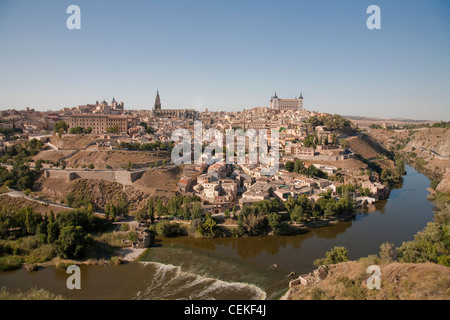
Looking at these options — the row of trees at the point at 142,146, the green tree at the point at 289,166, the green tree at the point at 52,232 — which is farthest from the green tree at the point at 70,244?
the green tree at the point at 289,166

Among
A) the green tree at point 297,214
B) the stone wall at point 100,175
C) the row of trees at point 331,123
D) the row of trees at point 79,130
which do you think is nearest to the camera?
the green tree at point 297,214

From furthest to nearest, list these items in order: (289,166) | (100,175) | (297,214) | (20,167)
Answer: (289,166) < (100,175) < (20,167) < (297,214)

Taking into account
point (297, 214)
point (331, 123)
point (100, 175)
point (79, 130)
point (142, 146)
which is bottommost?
point (297, 214)

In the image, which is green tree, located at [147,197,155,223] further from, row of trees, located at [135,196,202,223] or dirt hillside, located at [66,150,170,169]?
dirt hillside, located at [66,150,170,169]

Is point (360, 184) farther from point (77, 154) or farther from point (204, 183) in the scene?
point (77, 154)

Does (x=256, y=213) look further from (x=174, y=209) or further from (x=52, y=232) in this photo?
(x=52, y=232)

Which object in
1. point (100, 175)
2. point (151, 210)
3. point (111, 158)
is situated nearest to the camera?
point (151, 210)

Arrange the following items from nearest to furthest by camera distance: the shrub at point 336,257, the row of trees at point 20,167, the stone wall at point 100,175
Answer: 1. the shrub at point 336,257
2. the row of trees at point 20,167
3. the stone wall at point 100,175

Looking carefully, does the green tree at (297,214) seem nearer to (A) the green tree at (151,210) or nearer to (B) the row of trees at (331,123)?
(A) the green tree at (151,210)

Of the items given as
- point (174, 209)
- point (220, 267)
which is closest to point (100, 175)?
point (174, 209)
